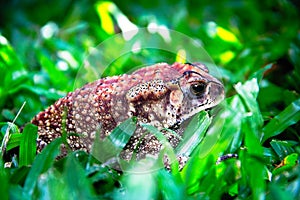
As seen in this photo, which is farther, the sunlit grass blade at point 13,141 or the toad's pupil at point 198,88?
the toad's pupil at point 198,88

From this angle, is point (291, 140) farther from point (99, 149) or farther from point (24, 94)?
point (24, 94)

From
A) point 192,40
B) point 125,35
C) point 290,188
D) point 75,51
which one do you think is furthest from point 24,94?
point 290,188

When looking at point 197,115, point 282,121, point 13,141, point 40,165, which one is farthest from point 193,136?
point 13,141

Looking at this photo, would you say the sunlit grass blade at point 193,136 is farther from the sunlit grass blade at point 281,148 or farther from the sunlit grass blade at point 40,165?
the sunlit grass blade at point 40,165

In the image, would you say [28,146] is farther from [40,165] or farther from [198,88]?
[198,88]

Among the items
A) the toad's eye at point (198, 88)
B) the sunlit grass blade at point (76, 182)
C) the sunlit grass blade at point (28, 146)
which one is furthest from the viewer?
the toad's eye at point (198, 88)

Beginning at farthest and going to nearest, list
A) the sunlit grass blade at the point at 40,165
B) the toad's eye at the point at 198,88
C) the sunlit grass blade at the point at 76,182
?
the toad's eye at the point at 198,88
the sunlit grass blade at the point at 40,165
the sunlit grass blade at the point at 76,182

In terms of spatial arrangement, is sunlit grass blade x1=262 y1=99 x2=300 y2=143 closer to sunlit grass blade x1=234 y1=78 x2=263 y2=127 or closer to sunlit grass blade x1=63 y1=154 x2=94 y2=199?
sunlit grass blade x1=234 y1=78 x2=263 y2=127

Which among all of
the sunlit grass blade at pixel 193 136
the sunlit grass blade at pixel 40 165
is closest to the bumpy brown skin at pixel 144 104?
the sunlit grass blade at pixel 193 136
